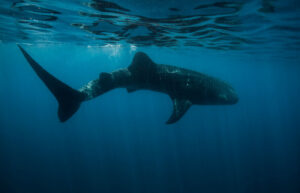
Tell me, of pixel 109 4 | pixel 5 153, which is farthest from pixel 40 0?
pixel 5 153

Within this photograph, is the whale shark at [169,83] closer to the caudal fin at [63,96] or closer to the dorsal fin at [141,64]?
the dorsal fin at [141,64]

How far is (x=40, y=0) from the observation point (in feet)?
34.5

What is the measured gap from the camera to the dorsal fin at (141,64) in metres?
8.52

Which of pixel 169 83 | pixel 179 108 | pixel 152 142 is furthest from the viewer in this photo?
pixel 152 142

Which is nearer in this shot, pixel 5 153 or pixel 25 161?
pixel 25 161

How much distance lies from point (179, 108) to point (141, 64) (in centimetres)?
237

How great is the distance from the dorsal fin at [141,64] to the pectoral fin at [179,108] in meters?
1.69

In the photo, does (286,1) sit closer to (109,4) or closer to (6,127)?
(109,4)

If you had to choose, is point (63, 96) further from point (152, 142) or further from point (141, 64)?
point (152, 142)

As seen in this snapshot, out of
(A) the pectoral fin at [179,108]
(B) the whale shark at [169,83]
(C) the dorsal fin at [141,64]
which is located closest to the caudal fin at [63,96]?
(B) the whale shark at [169,83]

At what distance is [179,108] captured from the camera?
8141 mm

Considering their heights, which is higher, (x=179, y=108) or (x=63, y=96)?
(x=63, y=96)

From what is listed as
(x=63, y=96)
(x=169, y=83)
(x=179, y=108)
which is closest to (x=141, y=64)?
(x=169, y=83)

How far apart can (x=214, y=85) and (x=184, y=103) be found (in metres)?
1.74
